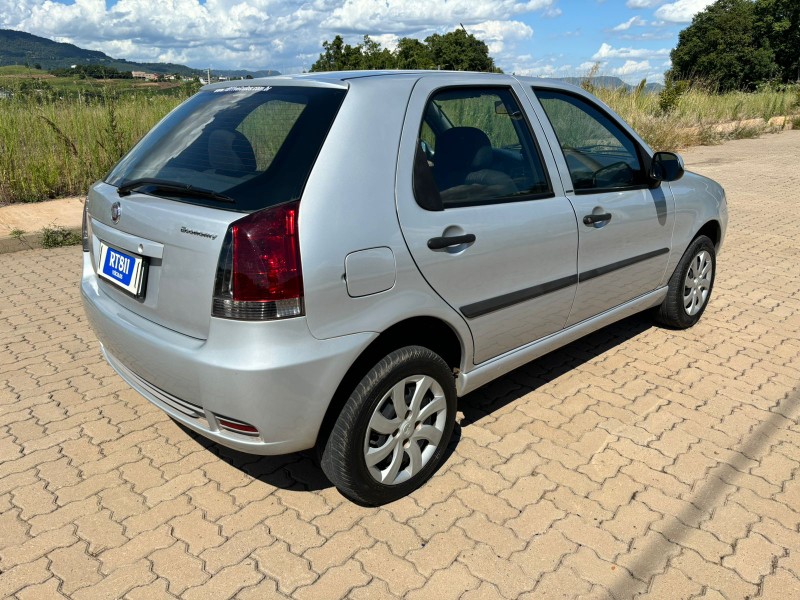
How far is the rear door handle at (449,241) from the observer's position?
→ 2.69 m

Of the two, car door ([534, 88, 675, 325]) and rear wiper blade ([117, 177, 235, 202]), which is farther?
car door ([534, 88, 675, 325])

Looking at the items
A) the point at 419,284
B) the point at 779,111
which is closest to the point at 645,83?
the point at 779,111

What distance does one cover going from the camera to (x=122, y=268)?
276 cm

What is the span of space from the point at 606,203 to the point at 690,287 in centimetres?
161

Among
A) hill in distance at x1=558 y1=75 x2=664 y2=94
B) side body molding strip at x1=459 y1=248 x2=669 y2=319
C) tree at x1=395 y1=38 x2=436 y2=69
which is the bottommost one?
side body molding strip at x1=459 y1=248 x2=669 y2=319

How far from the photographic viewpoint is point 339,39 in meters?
40.0

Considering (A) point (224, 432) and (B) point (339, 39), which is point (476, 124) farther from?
(B) point (339, 39)

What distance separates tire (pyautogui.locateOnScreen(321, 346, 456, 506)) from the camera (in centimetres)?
258

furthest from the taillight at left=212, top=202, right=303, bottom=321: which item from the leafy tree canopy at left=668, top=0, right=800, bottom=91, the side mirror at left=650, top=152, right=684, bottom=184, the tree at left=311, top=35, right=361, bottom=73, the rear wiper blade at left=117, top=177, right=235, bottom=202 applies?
the leafy tree canopy at left=668, top=0, right=800, bottom=91

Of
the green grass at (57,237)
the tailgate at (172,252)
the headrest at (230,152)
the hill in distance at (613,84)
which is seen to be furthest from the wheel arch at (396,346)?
the hill in distance at (613,84)

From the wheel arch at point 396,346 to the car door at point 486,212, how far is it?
0.36 ft

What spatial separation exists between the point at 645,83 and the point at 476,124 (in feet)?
51.9

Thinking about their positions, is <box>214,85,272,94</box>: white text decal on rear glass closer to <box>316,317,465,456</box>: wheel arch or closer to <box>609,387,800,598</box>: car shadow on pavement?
<box>316,317,465,456</box>: wheel arch

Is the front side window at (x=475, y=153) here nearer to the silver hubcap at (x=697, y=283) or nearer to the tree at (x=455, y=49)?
the silver hubcap at (x=697, y=283)
